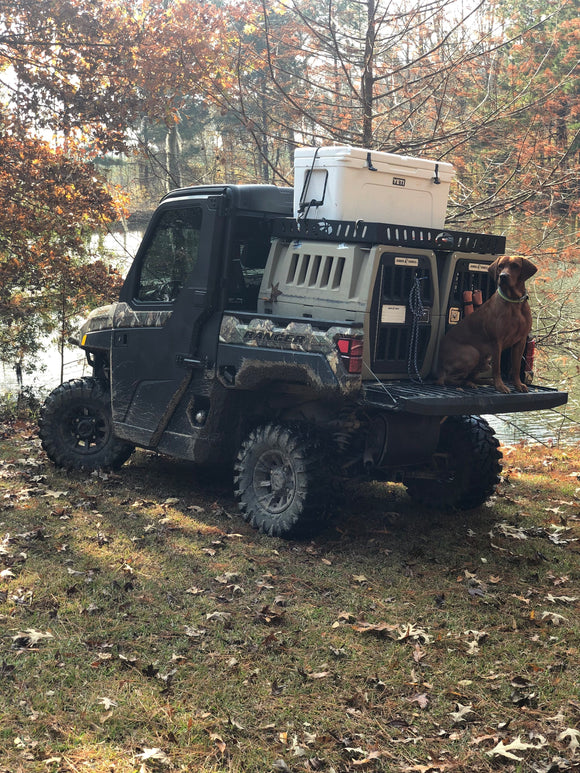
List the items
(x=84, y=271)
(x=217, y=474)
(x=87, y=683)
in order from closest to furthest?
(x=87, y=683) < (x=217, y=474) < (x=84, y=271)

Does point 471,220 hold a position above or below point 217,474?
above

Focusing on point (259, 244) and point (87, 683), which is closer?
point (87, 683)

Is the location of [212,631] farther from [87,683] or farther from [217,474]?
[217,474]

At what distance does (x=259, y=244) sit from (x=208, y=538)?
8.11ft

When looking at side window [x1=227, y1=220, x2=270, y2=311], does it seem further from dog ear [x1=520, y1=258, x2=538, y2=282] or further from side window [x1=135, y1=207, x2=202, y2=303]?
dog ear [x1=520, y1=258, x2=538, y2=282]

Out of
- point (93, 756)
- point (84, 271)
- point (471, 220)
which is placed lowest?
point (93, 756)

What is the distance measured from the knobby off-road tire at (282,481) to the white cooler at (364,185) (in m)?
1.77

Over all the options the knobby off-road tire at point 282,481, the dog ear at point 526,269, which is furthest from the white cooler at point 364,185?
the knobby off-road tire at point 282,481

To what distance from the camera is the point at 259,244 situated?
22.7 feet

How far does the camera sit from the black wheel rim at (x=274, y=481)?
21.2 feet

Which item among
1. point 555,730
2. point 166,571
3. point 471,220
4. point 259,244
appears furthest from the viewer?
point 471,220

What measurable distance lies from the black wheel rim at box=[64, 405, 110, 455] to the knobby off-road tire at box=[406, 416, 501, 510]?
330cm

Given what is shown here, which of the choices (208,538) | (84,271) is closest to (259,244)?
(208,538)

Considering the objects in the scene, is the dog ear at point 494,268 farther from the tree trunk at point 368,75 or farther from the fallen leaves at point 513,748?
the tree trunk at point 368,75
